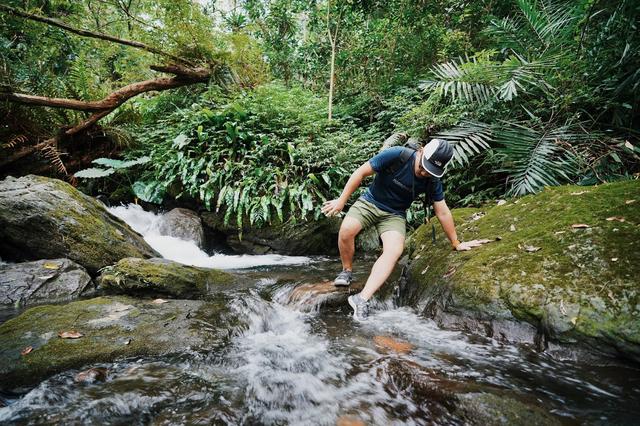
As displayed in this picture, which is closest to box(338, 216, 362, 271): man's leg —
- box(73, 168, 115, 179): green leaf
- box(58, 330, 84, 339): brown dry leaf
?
box(58, 330, 84, 339): brown dry leaf

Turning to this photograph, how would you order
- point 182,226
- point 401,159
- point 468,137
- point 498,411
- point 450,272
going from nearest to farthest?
point 498,411, point 450,272, point 401,159, point 468,137, point 182,226

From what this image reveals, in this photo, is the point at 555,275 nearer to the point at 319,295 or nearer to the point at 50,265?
the point at 319,295

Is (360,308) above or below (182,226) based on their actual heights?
below

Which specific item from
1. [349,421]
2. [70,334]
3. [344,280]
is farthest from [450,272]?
[70,334]

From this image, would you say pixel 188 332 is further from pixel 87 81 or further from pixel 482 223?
pixel 87 81

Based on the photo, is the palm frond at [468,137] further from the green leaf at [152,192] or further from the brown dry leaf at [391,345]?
the green leaf at [152,192]

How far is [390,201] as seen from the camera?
3.50 m

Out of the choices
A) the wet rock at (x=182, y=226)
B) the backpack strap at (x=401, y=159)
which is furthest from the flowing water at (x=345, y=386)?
the wet rock at (x=182, y=226)

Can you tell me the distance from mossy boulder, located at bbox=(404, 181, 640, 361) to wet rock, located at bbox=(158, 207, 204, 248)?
446 centimetres

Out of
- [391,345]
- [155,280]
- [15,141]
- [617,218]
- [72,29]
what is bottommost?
[391,345]

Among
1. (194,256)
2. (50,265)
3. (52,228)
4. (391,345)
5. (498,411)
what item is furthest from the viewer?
(194,256)

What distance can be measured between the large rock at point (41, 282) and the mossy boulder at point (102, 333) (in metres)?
0.93

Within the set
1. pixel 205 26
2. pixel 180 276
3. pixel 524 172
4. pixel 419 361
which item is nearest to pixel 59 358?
pixel 180 276

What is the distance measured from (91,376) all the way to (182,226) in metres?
4.60
